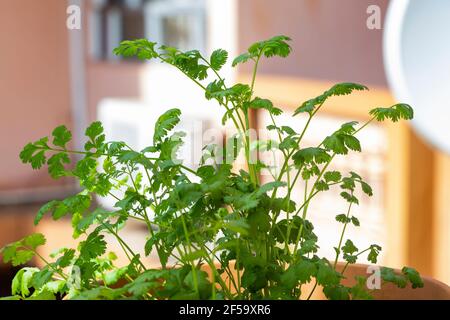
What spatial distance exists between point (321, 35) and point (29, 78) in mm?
2934

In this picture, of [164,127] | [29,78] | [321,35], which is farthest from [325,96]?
[29,78]

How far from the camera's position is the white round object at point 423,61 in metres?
1.33

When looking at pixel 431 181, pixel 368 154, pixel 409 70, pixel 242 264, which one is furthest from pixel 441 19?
pixel 368 154

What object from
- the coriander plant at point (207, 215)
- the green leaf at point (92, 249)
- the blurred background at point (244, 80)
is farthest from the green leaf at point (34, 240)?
the blurred background at point (244, 80)

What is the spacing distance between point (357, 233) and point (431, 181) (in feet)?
1.57

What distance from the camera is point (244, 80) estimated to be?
3.65 meters

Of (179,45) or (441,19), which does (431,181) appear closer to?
(441,19)

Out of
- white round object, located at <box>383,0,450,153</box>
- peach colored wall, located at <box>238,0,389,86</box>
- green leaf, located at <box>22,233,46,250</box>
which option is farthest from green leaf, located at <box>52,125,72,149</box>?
peach colored wall, located at <box>238,0,389,86</box>

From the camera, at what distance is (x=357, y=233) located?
275cm

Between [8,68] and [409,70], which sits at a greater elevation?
[8,68]

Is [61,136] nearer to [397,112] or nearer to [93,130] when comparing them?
[93,130]

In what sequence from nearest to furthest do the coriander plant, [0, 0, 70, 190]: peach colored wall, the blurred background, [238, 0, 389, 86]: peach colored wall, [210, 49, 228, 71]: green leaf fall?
the coriander plant < [210, 49, 228, 71]: green leaf < the blurred background < [238, 0, 389, 86]: peach colored wall < [0, 0, 70, 190]: peach colored wall

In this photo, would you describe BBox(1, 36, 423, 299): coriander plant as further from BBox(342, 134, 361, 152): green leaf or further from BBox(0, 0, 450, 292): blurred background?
BBox(0, 0, 450, 292): blurred background

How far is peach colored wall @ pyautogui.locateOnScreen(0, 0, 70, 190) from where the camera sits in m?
5.57
